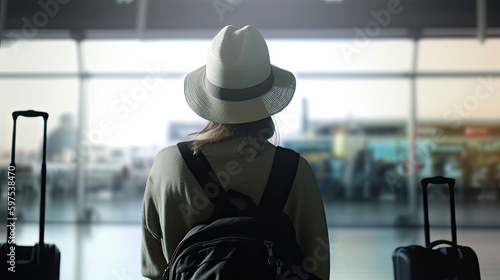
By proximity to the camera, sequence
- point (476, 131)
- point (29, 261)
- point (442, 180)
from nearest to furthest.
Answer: point (29, 261) → point (442, 180) → point (476, 131)

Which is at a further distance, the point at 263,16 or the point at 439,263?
the point at 263,16

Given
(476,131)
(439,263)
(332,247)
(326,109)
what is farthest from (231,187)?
(476,131)

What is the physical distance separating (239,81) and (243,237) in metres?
0.36

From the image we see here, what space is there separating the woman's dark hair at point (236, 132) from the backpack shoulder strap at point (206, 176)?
0.04 metres

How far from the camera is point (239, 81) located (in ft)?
3.65

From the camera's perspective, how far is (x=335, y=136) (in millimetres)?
8867

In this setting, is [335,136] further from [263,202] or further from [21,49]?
[263,202]

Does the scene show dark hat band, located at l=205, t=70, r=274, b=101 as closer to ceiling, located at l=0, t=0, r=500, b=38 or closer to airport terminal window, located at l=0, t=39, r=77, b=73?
ceiling, located at l=0, t=0, r=500, b=38

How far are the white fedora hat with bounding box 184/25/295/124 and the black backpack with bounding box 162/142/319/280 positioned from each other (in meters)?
0.13

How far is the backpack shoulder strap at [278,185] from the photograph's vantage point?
0.97m

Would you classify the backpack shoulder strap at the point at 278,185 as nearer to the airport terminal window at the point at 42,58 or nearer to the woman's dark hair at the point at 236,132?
the woman's dark hair at the point at 236,132

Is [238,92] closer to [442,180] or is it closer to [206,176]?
[206,176]

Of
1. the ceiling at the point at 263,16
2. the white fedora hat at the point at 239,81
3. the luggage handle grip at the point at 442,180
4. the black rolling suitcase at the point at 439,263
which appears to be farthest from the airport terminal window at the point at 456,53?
the white fedora hat at the point at 239,81

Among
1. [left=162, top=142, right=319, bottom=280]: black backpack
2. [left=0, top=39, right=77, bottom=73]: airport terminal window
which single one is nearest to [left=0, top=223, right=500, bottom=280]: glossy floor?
[left=0, top=39, right=77, bottom=73]: airport terminal window
